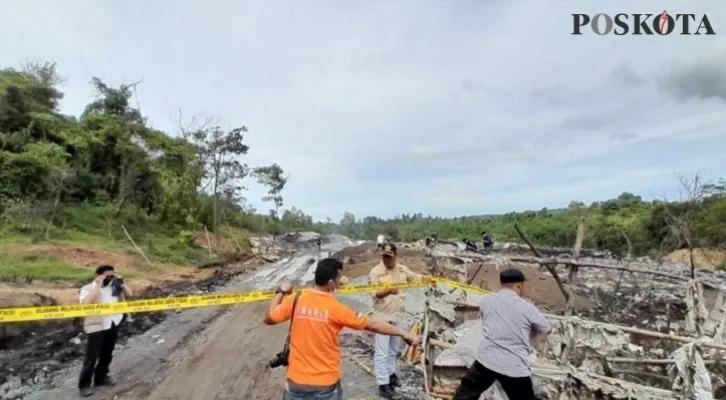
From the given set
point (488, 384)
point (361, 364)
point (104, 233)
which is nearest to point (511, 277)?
point (488, 384)

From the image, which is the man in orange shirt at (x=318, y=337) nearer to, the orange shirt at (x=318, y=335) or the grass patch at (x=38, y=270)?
the orange shirt at (x=318, y=335)

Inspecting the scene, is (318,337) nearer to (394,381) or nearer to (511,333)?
(511,333)

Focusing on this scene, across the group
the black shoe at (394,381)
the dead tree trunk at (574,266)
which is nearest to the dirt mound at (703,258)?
the dead tree trunk at (574,266)

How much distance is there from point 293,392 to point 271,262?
2491 cm

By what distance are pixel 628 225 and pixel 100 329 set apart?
3226 cm

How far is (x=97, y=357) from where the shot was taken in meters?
6.08

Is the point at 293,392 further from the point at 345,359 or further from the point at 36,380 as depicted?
the point at 36,380

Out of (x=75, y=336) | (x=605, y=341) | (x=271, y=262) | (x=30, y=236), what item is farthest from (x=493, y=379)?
(x=271, y=262)

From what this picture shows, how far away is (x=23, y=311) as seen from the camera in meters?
4.83

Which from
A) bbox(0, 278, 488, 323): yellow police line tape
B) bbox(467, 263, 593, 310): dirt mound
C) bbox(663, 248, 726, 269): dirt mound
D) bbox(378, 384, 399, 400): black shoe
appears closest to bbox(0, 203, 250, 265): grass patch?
bbox(467, 263, 593, 310): dirt mound

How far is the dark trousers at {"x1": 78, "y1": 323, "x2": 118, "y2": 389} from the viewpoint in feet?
19.5

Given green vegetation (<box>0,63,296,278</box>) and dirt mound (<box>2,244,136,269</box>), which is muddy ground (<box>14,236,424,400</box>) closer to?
dirt mound (<box>2,244,136,269</box>)

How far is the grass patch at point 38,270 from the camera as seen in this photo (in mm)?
13344

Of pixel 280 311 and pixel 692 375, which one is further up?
pixel 280 311
